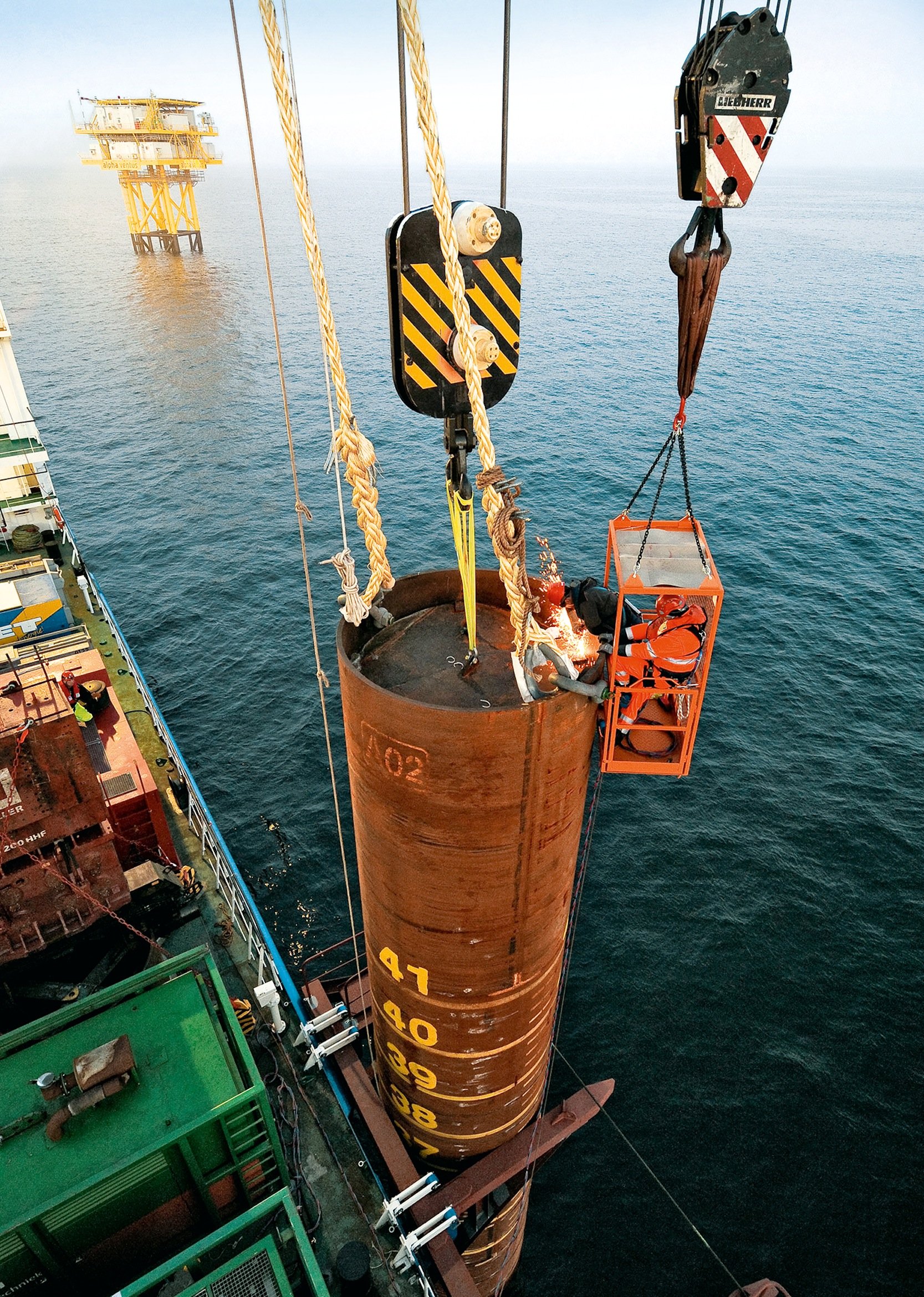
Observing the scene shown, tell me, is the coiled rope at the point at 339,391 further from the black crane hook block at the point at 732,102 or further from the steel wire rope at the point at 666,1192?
the steel wire rope at the point at 666,1192

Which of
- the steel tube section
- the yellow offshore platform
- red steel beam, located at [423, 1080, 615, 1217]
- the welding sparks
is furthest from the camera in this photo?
the yellow offshore platform

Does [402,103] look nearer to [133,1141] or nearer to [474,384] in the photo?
[474,384]

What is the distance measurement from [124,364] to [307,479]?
3749 centimetres

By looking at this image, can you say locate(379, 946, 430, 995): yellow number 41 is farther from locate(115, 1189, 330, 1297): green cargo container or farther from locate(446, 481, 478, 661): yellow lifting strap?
locate(446, 481, 478, 661): yellow lifting strap

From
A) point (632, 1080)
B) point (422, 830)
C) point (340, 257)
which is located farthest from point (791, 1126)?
point (340, 257)

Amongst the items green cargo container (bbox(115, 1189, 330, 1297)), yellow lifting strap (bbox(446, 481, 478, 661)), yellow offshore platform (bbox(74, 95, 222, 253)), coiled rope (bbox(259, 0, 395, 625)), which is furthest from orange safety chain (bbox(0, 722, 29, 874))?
yellow offshore platform (bbox(74, 95, 222, 253))

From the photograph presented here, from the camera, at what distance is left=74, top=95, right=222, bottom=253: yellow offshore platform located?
4712 inches

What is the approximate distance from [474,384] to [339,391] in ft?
3.48

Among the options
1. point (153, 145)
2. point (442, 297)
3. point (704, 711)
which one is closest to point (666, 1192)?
point (704, 711)

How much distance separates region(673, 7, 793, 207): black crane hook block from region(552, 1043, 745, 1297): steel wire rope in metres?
16.0

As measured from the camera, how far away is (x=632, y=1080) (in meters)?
20.1

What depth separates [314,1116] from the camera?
581 inches

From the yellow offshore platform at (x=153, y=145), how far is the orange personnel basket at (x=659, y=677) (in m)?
145

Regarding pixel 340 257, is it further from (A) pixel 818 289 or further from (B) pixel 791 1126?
(B) pixel 791 1126
